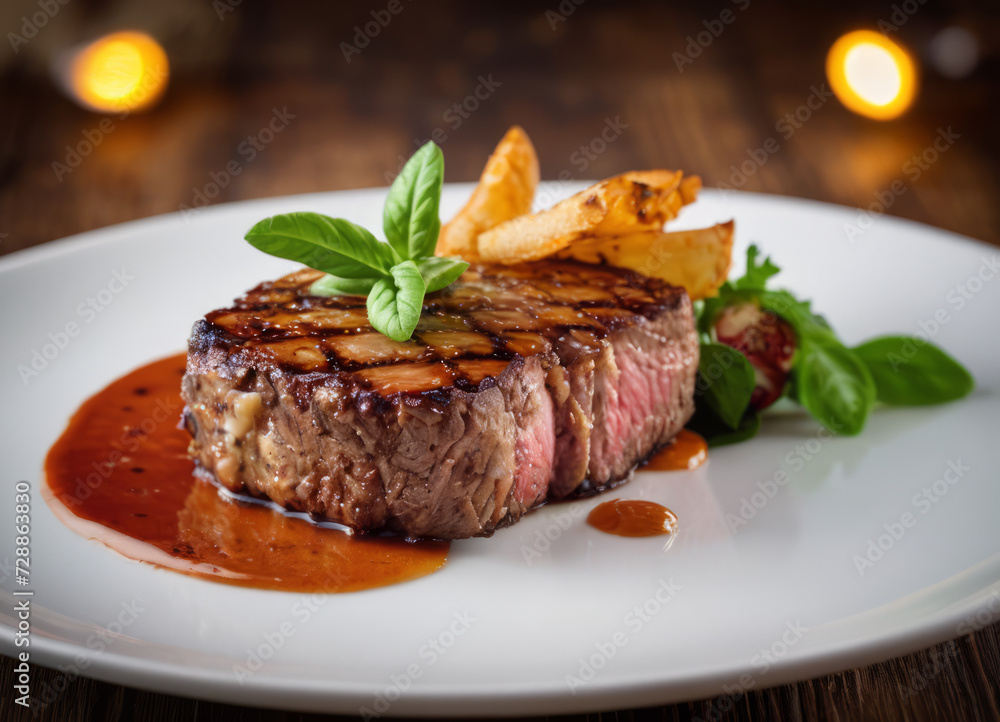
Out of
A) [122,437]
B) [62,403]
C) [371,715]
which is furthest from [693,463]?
[62,403]

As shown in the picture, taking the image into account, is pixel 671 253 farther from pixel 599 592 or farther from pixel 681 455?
pixel 599 592

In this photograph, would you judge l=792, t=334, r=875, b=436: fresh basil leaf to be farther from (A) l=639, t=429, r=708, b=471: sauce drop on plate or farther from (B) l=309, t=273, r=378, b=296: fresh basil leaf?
(B) l=309, t=273, r=378, b=296: fresh basil leaf

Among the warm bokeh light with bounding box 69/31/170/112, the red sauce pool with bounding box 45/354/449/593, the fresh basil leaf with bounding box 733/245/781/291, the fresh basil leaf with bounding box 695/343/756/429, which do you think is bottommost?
the red sauce pool with bounding box 45/354/449/593

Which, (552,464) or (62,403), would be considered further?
(62,403)

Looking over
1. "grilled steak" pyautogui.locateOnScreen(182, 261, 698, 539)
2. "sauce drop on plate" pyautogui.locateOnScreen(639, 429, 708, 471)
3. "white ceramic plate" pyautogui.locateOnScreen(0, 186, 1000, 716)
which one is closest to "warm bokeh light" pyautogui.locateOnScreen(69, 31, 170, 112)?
"white ceramic plate" pyautogui.locateOnScreen(0, 186, 1000, 716)

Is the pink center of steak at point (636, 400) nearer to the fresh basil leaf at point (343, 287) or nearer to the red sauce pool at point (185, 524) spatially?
the red sauce pool at point (185, 524)

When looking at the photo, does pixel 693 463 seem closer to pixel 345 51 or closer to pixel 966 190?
pixel 966 190
